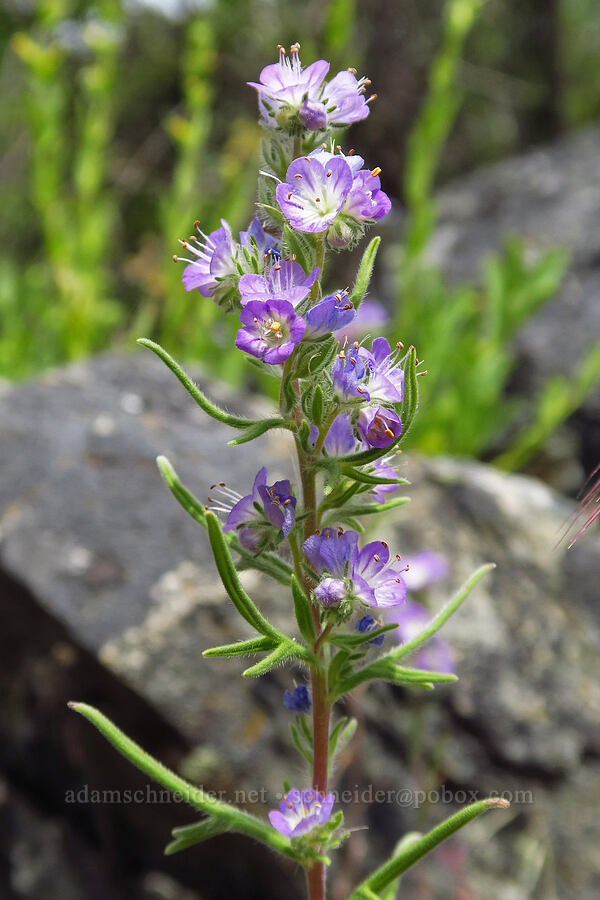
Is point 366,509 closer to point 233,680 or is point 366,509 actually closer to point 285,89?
point 285,89

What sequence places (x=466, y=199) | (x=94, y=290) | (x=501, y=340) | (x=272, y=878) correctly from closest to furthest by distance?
(x=272, y=878), (x=501, y=340), (x=94, y=290), (x=466, y=199)

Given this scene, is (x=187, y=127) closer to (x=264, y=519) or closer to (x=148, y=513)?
(x=148, y=513)

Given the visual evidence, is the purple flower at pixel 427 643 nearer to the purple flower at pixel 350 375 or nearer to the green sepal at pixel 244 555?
the green sepal at pixel 244 555

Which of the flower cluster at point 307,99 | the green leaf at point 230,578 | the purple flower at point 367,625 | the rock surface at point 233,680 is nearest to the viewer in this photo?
the green leaf at point 230,578

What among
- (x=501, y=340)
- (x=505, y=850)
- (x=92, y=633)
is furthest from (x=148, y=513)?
(x=501, y=340)

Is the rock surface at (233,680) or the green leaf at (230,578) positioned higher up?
the green leaf at (230,578)

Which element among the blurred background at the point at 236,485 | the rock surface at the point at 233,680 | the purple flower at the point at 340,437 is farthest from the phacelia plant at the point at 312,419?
the rock surface at the point at 233,680
